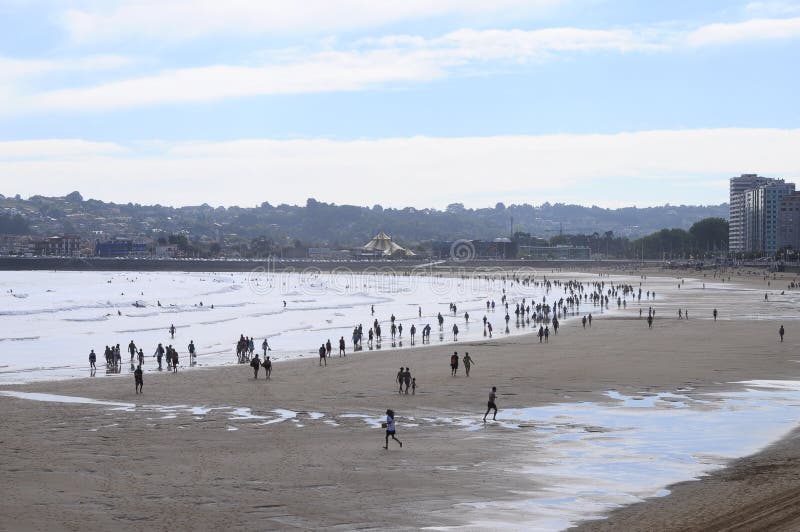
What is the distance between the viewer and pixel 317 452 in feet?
53.7

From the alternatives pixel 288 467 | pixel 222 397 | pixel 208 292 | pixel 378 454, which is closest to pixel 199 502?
pixel 288 467

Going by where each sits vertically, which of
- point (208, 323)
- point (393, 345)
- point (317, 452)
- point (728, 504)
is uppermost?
point (728, 504)

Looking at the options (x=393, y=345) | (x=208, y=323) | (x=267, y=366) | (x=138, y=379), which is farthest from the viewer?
(x=208, y=323)

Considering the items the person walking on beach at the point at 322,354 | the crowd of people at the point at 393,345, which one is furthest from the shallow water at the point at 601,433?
the person walking on beach at the point at 322,354

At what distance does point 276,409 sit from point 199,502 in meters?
8.16

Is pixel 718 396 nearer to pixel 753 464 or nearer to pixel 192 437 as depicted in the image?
pixel 753 464

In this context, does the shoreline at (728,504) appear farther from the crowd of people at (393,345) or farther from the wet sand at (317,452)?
the crowd of people at (393,345)

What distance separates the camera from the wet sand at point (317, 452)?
12438 millimetres

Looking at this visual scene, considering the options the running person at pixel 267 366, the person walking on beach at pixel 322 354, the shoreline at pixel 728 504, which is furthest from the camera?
the person walking on beach at pixel 322 354

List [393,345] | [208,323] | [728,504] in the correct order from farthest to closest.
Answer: [208,323], [393,345], [728,504]

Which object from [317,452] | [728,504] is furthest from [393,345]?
[728,504]

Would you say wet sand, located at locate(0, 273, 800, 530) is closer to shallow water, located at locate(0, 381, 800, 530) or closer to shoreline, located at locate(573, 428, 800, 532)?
shoreline, located at locate(573, 428, 800, 532)

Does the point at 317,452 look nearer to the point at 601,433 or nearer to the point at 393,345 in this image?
the point at 601,433

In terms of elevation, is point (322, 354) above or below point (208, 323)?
above
